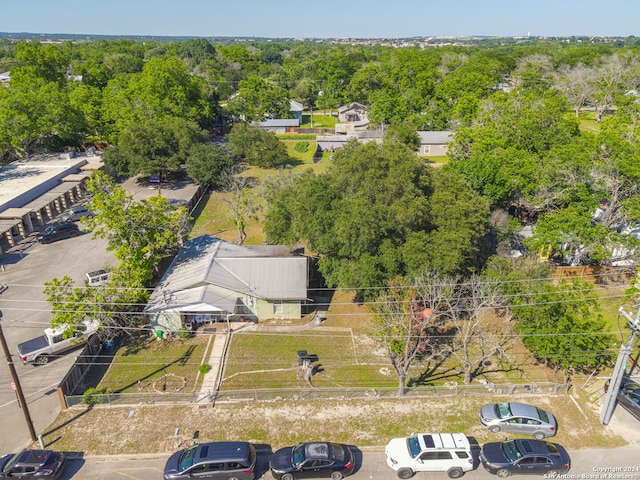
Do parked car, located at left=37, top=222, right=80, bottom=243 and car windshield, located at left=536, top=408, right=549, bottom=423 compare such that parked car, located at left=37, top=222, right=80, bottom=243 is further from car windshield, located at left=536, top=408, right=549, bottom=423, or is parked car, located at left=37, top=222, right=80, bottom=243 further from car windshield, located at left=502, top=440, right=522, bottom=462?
car windshield, located at left=536, top=408, right=549, bottom=423

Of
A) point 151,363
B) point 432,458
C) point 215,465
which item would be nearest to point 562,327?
point 432,458

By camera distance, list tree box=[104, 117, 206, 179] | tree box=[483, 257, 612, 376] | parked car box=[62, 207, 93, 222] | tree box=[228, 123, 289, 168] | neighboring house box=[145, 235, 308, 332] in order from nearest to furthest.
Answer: tree box=[483, 257, 612, 376] → neighboring house box=[145, 235, 308, 332] → parked car box=[62, 207, 93, 222] → tree box=[104, 117, 206, 179] → tree box=[228, 123, 289, 168]

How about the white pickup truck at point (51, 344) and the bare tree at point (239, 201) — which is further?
the bare tree at point (239, 201)

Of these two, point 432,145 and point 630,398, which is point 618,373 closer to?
point 630,398

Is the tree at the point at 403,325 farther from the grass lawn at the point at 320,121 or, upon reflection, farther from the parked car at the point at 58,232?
the grass lawn at the point at 320,121

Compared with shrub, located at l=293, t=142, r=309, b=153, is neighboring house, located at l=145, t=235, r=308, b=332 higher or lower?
lower

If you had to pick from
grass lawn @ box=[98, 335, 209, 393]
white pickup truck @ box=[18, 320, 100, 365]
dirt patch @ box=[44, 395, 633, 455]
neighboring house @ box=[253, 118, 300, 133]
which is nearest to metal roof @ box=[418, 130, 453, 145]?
neighboring house @ box=[253, 118, 300, 133]

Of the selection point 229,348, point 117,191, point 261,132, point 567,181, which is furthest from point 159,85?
point 567,181

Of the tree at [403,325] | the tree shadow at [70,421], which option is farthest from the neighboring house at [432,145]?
the tree shadow at [70,421]
